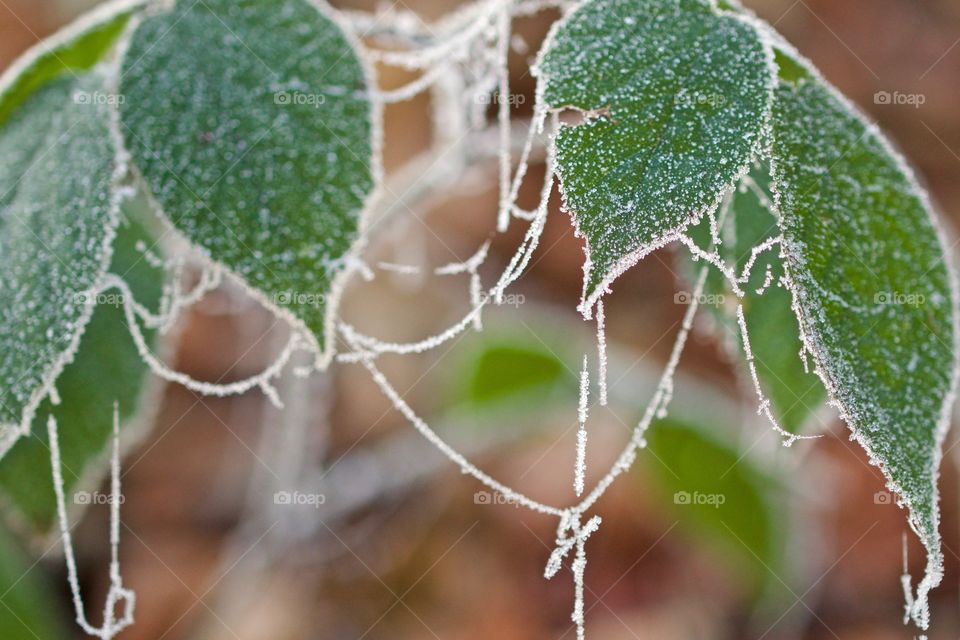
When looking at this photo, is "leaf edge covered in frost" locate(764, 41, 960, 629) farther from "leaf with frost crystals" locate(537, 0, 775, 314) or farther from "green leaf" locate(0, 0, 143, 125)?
"green leaf" locate(0, 0, 143, 125)

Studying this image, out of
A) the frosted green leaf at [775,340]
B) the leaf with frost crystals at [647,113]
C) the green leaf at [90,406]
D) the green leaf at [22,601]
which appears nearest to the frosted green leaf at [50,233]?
the green leaf at [90,406]

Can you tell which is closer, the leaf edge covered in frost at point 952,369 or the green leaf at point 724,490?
the leaf edge covered in frost at point 952,369

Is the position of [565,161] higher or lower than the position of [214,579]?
higher

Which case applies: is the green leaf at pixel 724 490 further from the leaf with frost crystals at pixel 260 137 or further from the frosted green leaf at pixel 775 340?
the leaf with frost crystals at pixel 260 137

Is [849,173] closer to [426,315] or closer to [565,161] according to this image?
[565,161]

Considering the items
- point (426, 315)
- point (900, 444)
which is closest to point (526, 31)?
point (426, 315)

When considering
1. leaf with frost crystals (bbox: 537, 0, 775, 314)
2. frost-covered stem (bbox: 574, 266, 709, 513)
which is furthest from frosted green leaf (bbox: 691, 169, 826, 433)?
leaf with frost crystals (bbox: 537, 0, 775, 314)
